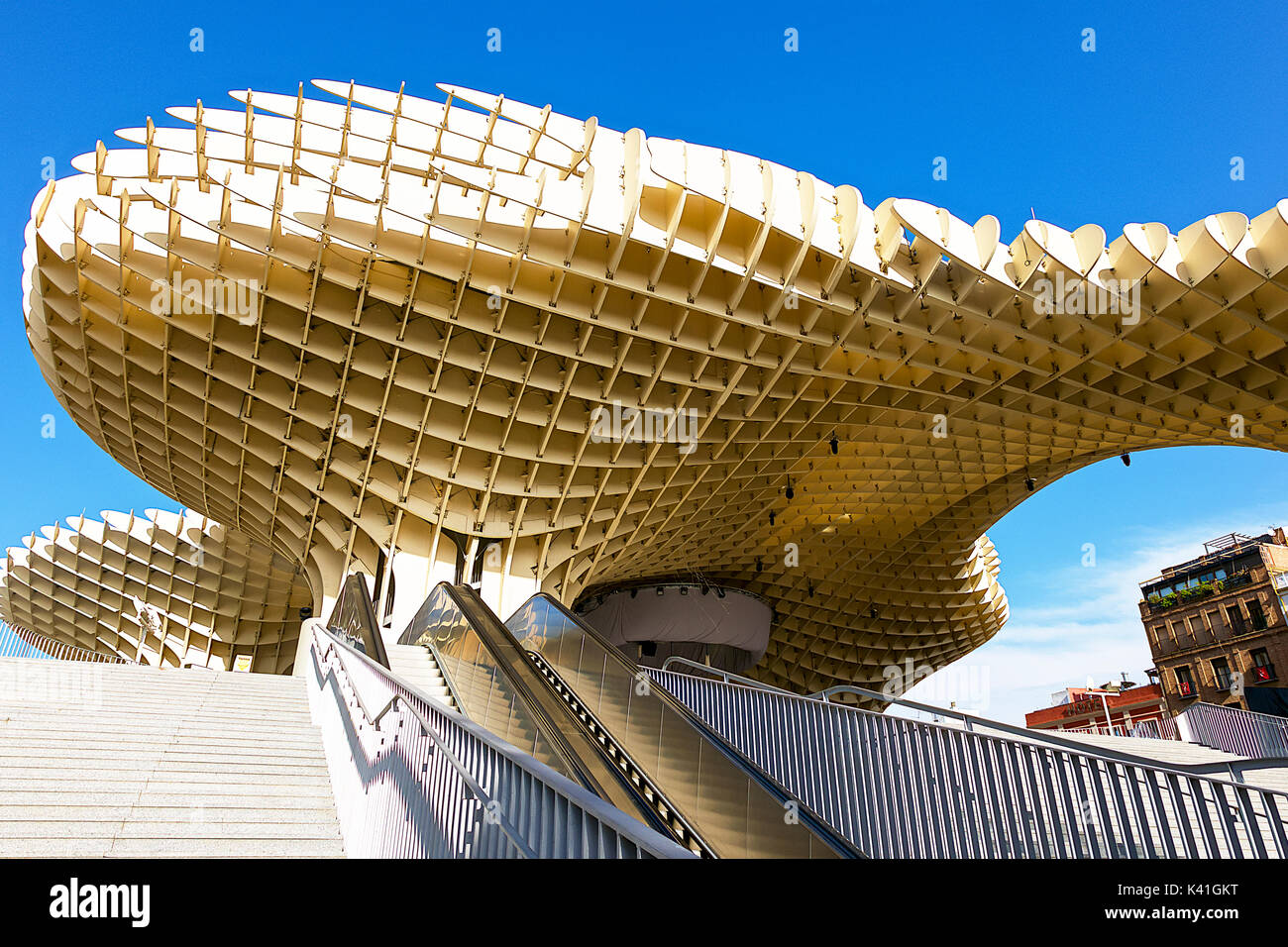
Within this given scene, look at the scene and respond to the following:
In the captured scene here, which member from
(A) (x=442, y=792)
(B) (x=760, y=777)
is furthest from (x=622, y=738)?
(A) (x=442, y=792)

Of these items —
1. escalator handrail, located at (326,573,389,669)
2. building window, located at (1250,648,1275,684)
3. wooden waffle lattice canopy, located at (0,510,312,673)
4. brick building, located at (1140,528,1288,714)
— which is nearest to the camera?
escalator handrail, located at (326,573,389,669)

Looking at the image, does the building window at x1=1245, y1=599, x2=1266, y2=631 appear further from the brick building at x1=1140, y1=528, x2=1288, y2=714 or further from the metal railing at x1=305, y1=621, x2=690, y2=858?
the metal railing at x1=305, y1=621, x2=690, y2=858

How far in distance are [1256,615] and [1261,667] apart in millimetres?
2780

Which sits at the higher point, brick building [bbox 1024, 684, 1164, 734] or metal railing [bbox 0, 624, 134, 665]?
metal railing [bbox 0, 624, 134, 665]

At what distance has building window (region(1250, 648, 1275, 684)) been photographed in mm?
41594

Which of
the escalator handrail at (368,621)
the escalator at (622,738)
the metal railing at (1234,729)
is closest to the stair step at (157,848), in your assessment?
the escalator at (622,738)

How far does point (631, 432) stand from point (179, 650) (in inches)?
1058

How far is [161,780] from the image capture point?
18.5 ft

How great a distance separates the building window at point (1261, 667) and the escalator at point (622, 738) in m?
45.4

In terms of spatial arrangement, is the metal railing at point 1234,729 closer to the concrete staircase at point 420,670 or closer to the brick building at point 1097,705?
the concrete staircase at point 420,670

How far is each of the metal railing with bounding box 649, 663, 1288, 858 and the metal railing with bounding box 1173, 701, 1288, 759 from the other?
9428 mm

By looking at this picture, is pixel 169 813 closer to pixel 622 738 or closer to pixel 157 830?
pixel 157 830

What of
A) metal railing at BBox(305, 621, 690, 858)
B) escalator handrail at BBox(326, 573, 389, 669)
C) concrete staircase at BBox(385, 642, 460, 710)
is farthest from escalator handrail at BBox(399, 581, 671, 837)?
escalator handrail at BBox(326, 573, 389, 669)

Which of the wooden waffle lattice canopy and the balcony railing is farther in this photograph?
the balcony railing
